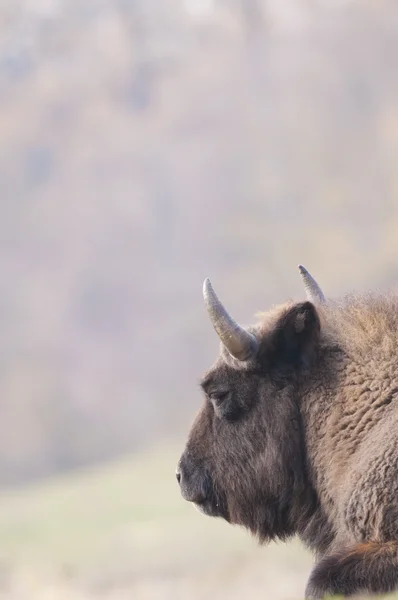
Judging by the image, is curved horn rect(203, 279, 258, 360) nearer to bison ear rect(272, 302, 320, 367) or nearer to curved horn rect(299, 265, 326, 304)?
bison ear rect(272, 302, 320, 367)

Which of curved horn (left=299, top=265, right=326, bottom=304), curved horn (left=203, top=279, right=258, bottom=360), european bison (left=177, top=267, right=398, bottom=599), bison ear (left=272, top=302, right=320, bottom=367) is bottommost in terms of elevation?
european bison (left=177, top=267, right=398, bottom=599)

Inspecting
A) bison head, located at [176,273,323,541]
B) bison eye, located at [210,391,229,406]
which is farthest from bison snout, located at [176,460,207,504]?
bison eye, located at [210,391,229,406]

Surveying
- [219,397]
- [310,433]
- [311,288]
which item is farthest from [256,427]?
[311,288]

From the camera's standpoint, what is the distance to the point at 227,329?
10500 millimetres

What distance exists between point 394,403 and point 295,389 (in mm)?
1022

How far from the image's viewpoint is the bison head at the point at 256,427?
10539 millimetres

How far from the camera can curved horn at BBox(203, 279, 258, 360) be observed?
1042cm

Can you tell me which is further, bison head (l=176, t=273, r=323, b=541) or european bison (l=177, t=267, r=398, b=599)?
bison head (l=176, t=273, r=323, b=541)

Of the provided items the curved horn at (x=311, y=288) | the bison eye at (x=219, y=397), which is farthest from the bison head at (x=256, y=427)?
the curved horn at (x=311, y=288)

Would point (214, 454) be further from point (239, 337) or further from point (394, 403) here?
point (394, 403)

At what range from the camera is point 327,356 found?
10539mm

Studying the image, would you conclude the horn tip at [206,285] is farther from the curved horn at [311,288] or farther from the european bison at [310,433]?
the curved horn at [311,288]

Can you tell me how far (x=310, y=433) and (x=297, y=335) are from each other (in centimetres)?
74

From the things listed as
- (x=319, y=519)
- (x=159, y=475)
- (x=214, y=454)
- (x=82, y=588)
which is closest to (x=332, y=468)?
(x=319, y=519)
